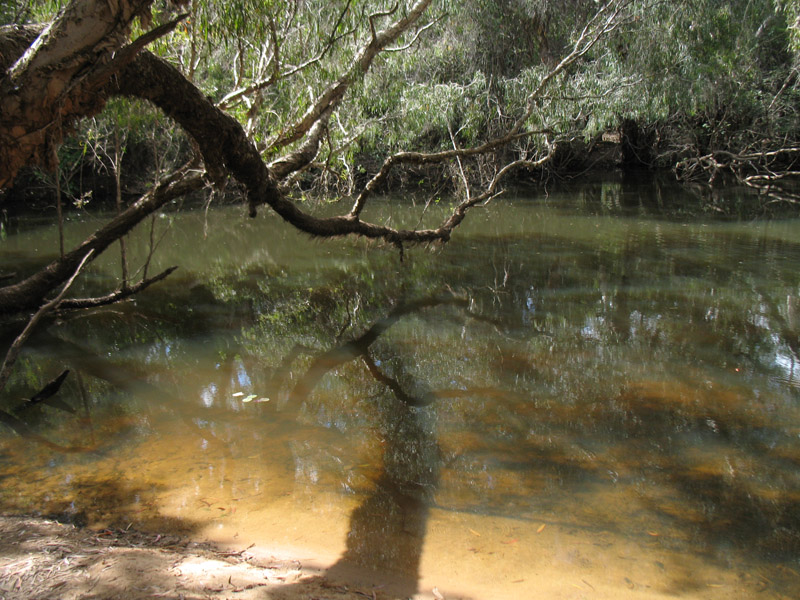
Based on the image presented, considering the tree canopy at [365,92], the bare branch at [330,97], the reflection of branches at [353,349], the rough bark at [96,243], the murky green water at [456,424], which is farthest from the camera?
the bare branch at [330,97]

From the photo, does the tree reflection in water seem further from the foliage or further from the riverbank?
the foliage

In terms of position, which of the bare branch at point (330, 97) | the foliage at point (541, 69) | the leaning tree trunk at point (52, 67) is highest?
the foliage at point (541, 69)

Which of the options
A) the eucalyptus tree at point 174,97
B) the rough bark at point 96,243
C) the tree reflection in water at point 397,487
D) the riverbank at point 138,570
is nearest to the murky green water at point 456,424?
the tree reflection in water at point 397,487

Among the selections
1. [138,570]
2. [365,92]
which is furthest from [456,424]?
[365,92]

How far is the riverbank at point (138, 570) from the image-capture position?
204 cm

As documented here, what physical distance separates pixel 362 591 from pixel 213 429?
199 centimetres

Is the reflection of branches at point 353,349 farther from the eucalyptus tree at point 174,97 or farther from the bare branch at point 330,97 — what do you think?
the bare branch at point 330,97

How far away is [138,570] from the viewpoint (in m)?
2.18

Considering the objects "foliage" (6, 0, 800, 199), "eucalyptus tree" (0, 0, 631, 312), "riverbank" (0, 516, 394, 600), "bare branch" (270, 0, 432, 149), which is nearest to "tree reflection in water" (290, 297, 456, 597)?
"riverbank" (0, 516, 394, 600)

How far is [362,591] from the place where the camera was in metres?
2.32

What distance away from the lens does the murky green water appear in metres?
2.79

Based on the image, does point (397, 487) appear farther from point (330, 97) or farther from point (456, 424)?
point (330, 97)

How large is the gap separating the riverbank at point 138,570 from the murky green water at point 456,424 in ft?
0.64

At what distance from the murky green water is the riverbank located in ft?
0.64
